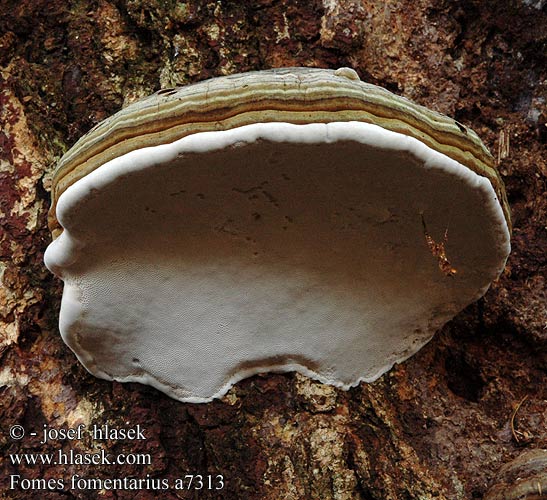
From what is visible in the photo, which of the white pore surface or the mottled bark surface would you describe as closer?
the white pore surface

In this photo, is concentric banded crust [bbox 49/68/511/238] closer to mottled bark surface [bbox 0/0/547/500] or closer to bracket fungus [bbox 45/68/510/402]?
bracket fungus [bbox 45/68/510/402]

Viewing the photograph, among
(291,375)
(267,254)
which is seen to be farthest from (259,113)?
(291,375)

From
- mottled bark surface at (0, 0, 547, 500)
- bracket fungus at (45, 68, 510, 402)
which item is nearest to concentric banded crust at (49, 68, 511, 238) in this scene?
bracket fungus at (45, 68, 510, 402)

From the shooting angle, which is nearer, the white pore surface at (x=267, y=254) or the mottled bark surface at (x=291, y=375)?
the white pore surface at (x=267, y=254)

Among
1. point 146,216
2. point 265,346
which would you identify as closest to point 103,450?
point 265,346

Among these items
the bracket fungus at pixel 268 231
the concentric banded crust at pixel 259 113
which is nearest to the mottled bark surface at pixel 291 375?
the bracket fungus at pixel 268 231

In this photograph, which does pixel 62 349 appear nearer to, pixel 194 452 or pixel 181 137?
pixel 194 452

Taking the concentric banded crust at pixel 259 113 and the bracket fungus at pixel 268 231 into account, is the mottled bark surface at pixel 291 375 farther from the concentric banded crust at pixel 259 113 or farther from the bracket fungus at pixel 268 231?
the concentric banded crust at pixel 259 113

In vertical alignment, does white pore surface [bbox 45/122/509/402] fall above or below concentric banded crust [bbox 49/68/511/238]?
below

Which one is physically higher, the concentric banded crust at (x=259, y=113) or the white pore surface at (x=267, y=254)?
the concentric banded crust at (x=259, y=113)
